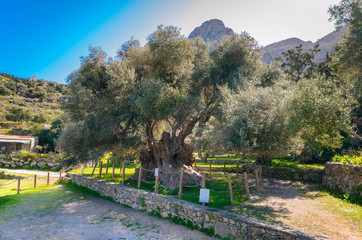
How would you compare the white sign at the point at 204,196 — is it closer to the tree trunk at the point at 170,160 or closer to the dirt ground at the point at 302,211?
the dirt ground at the point at 302,211

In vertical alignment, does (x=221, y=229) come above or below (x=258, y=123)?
below

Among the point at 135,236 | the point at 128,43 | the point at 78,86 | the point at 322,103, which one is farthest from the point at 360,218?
the point at 128,43

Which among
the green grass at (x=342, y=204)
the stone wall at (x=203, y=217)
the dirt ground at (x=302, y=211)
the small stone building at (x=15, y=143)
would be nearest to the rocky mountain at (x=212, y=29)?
the small stone building at (x=15, y=143)

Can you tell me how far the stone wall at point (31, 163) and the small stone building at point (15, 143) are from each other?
4725mm

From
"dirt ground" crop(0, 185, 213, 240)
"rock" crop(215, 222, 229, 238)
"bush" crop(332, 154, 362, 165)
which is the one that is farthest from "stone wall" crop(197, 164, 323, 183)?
"dirt ground" crop(0, 185, 213, 240)

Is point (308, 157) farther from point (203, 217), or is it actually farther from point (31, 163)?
point (31, 163)

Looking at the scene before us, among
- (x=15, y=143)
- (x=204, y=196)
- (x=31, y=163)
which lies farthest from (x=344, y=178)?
(x=15, y=143)

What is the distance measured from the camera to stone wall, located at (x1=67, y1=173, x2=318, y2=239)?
6363 mm

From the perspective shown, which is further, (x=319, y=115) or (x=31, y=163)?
(x=31, y=163)

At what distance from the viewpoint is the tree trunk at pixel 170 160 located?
14.2 meters

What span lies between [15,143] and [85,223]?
35647mm

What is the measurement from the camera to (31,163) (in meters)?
30.2

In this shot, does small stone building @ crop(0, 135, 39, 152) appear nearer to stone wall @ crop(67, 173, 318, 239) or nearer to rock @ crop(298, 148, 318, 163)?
stone wall @ crop(67, 173, 318, 239)

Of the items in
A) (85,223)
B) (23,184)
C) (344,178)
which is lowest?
(23,184)
